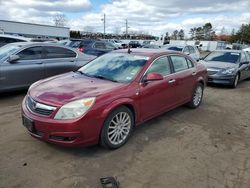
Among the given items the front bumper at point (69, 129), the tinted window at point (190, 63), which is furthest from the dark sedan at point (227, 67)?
the front bumper at point (69, 129)

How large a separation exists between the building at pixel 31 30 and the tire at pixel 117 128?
40.4m

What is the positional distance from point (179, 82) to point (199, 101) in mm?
Result: 1548

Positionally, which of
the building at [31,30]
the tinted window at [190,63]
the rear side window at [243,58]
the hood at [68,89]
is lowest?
the building at [31,30]

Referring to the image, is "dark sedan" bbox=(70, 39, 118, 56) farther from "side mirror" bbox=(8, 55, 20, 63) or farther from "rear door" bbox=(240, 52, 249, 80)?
"side mirror" bbox=(8, 55, 20, 63)

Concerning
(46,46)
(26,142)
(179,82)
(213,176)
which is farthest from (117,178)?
(46,46)

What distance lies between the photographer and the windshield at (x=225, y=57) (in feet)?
34.1

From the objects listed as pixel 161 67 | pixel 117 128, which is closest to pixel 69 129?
pixel 117 128

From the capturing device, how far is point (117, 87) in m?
4.00

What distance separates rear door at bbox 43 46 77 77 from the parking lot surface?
2.41 m

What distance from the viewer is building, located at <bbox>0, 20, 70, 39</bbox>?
136 ft

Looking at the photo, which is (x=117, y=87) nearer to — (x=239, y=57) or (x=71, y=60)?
(x=71, y=60)

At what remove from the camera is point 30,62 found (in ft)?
23.2

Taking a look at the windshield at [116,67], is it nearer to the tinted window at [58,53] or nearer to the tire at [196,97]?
the tire at [196,97]

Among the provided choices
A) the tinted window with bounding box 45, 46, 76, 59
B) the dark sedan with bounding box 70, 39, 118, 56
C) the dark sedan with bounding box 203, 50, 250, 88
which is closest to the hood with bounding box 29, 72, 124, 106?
the tinted window with bounding box 45, 46, 76, 59
